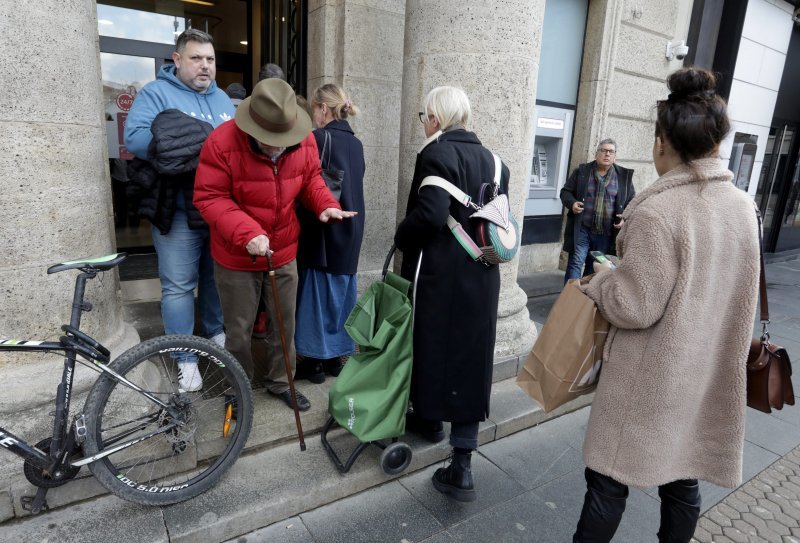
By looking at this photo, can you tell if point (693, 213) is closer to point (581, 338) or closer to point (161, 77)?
point (581, 338)

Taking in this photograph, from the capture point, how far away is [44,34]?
7.31ft

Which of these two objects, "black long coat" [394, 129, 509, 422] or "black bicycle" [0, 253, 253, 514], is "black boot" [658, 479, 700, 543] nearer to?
"black long coat" [394, 129, 509, 422]

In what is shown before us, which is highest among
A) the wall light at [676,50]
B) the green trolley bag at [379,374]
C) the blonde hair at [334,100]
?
the wall light at [676,50]

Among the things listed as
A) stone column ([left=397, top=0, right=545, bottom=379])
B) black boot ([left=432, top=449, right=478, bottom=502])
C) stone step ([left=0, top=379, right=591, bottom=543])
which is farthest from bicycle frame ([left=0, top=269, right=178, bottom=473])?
stone column ([left=397, top=0, right=545, bottom=379])

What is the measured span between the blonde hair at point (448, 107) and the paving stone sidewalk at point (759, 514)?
2.38 metres

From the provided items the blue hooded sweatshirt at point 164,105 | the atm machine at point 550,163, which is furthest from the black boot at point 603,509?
the atm machine at point 550,163

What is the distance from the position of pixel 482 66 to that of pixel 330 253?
1.58m

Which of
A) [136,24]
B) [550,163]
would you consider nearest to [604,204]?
[550,163]

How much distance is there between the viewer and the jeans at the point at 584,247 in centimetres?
534

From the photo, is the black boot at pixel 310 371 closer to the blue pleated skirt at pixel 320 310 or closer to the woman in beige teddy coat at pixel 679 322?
the blue pleated skirt at pixel 320 310

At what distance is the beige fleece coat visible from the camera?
1.68m

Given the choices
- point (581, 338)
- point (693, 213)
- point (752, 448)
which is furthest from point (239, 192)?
point (752, 448)

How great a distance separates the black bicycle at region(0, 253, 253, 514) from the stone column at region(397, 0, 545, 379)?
1800mm

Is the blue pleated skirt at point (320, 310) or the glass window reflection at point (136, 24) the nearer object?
the blue pleated skirt at point (320, 310)
